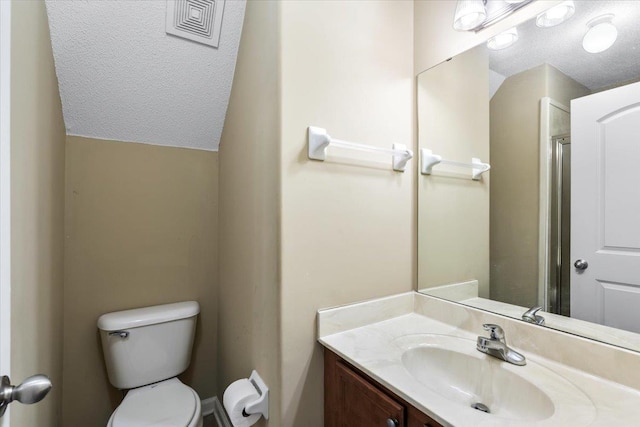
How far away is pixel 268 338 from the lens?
110 centimetres

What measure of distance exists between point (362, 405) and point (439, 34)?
149cm

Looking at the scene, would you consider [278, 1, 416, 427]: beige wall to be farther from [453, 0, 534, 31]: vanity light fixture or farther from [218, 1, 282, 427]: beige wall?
[453, 0, 534, 31]: vanity light fixture

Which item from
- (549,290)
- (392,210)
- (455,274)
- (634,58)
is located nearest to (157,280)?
(392,210)

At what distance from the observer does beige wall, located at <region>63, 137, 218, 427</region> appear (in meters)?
1.51

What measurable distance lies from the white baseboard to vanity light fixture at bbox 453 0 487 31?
2239mm

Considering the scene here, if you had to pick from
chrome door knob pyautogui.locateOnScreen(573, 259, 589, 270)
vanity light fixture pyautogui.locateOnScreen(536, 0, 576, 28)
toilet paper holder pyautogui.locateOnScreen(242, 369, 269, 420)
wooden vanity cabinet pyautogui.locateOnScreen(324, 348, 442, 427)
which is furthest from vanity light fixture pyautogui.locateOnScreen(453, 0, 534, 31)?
toilet paper holder pyautogui.locateOnScreen(242, 369, 269, 420)

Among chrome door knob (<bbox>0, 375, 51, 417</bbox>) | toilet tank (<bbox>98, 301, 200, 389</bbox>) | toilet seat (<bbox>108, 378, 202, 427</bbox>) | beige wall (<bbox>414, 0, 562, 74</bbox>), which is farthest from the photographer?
toilet tank (<bbox>98, 301, 200, 389</bbox>)

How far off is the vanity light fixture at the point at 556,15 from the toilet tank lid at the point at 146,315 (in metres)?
2.01

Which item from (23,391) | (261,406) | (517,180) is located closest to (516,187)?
(517,180)

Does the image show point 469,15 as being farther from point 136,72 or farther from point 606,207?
point 136,72

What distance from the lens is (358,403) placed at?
36.2 inches
